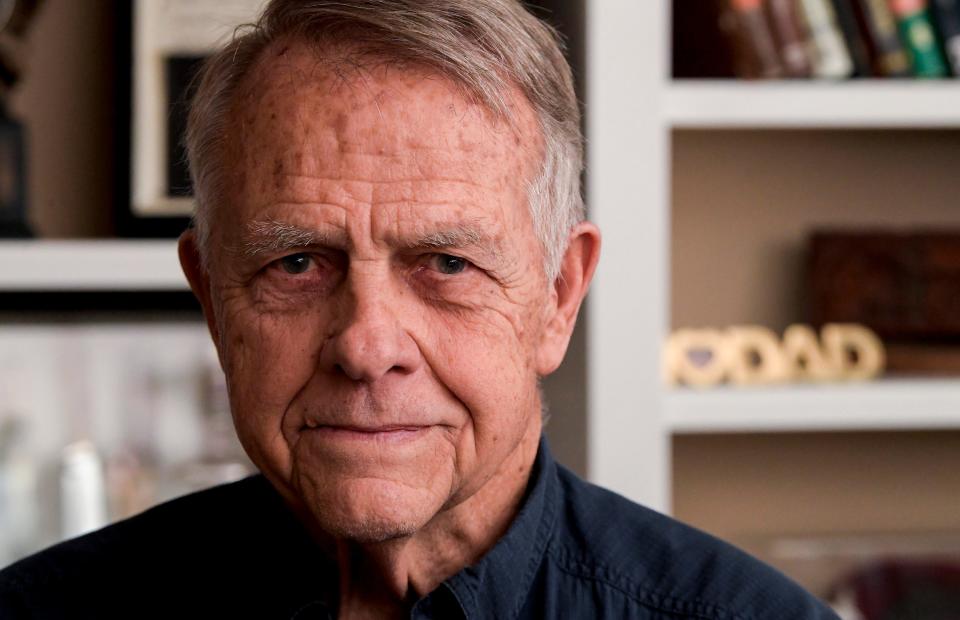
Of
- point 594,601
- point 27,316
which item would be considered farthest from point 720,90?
point 27,316

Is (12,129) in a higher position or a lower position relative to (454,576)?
higher

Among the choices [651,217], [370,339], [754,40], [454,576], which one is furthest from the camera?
[754,40]

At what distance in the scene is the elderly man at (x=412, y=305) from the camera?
3.34ft

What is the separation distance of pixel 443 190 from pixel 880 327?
1215 millimetres

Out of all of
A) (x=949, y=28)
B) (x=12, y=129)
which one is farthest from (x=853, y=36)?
(x=12, y=129)

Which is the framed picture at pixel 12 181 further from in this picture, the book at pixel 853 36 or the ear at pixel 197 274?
the book at pixel 853 36

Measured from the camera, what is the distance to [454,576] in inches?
43.9

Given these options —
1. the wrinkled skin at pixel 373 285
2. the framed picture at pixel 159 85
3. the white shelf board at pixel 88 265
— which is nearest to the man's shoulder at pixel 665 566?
the wrinkled skin at pixel 373 285

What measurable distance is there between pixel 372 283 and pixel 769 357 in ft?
3.51

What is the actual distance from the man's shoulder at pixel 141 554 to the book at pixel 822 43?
1.04 m

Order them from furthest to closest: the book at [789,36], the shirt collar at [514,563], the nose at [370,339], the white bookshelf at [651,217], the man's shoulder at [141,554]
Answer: the book at [789,36]
the white bookshelf at [651,217]
the man's shoulder at [141,554]
the shirt collar at [514,563]
the nose at [370,339]

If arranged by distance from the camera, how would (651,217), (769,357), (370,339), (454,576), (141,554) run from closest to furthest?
(370,339), (454,576), (141,554), (651,217), (769,357)

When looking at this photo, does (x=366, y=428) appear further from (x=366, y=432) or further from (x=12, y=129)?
(x=12, y=129)

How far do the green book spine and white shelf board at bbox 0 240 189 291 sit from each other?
1.09m
